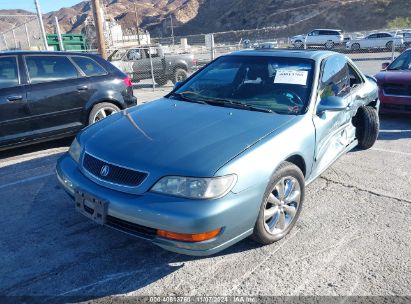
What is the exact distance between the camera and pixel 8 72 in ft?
17.9

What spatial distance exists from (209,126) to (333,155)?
1.68 metres

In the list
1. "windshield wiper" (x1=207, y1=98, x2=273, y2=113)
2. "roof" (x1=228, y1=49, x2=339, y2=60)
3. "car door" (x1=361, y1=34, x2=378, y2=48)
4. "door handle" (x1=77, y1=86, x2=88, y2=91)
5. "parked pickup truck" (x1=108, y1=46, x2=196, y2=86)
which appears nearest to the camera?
"windshield wiper" (x1=207, y1=98, x2=273, y2=113)

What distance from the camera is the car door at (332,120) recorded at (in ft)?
12.4

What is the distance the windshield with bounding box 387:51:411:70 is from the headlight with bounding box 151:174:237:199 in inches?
263

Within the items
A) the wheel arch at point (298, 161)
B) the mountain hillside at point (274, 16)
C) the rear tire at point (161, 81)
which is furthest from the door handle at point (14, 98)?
the mountain hillside at point (274, 16)

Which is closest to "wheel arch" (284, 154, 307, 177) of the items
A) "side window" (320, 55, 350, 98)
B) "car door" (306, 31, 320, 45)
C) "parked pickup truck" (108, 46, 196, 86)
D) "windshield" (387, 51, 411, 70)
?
"side window" (320, 55, 350, 98)

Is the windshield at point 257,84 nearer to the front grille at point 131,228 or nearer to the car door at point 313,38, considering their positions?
the front grille at point 131,228

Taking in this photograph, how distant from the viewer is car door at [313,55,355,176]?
3.78 metres

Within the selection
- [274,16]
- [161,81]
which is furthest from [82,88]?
[274,16]

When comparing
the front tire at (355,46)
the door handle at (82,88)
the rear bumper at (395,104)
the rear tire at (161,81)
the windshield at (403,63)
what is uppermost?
the door handle at (82,88)

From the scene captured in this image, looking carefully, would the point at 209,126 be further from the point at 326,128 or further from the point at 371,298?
the point at 371,298

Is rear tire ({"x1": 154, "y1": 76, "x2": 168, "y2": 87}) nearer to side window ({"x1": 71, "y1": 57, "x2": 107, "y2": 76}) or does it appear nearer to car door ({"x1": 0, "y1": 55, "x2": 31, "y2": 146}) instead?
side window ({"x1": 71, "y1": 57, "x2": 107, "y2": 76})

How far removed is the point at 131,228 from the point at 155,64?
11.8m

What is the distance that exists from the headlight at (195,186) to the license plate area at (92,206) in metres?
0.42
